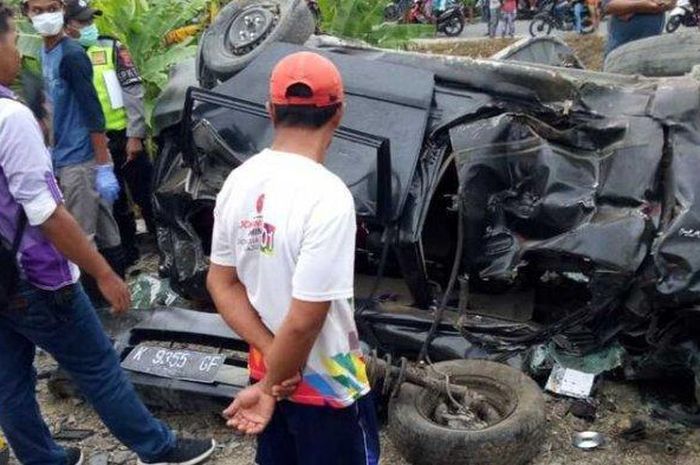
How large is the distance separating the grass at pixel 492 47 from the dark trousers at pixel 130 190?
9746mm

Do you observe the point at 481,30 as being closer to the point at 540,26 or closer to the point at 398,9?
the point at 540,26

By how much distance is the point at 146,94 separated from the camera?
708 cm

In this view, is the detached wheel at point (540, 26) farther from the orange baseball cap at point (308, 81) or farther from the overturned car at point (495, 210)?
the orange baseball cap at point (308, 81)

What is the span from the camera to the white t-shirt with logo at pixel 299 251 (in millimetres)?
1938

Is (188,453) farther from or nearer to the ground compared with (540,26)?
farther from the ground

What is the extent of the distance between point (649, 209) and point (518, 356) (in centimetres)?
87

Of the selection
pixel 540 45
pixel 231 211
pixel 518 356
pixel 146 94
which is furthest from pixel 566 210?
pixel 146 94

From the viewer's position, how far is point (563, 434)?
3.58 metres

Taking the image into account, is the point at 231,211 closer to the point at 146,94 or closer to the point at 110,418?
the point at 110,418

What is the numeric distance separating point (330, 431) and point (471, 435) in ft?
3.68

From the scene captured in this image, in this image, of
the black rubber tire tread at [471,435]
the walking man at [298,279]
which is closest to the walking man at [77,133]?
the black rubber tire tread at [471,435]

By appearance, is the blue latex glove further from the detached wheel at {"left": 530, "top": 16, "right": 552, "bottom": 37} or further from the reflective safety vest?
the detached wheel at {"left": 530, "top": 16, "right": 552, "bottom": 37}

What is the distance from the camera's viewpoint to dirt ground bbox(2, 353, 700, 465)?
343 cm

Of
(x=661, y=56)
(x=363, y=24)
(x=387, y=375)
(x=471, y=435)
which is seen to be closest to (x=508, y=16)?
(x=363, y=24)
